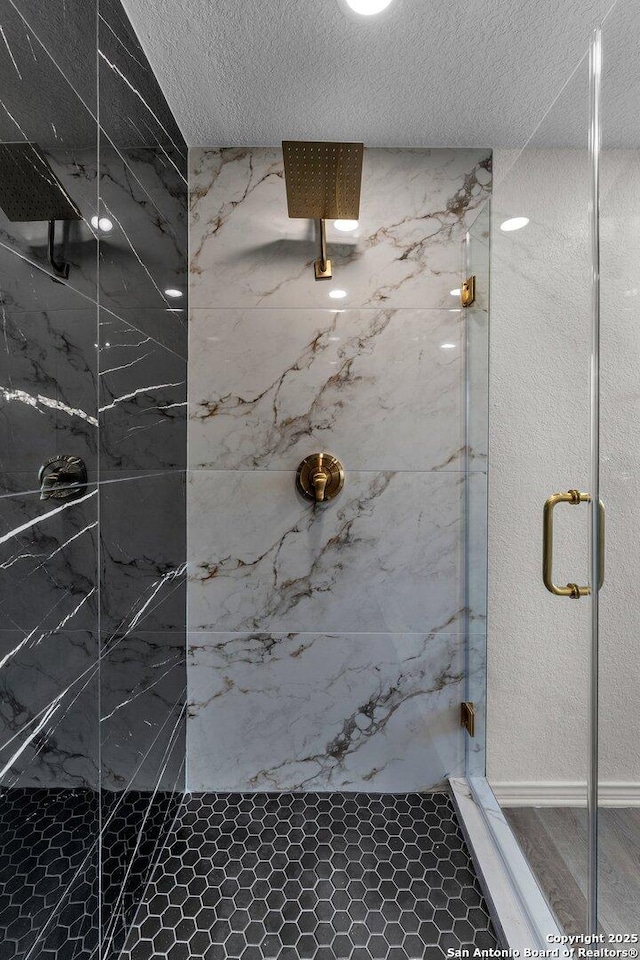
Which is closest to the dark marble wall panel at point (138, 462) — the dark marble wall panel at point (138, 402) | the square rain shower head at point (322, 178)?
the dark marble wall panel at point (138, 402)

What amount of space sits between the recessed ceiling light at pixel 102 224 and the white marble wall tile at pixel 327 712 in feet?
3.99

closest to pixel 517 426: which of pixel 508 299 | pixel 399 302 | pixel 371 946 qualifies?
pixel 508 299

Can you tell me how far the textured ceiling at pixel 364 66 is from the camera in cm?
117

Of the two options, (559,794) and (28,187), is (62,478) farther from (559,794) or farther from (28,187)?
(559,794)

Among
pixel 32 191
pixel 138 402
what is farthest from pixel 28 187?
pixel 138 402

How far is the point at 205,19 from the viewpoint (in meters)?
1.18

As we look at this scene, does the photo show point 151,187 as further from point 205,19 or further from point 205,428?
point 205,428

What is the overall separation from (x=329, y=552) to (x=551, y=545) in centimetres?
74

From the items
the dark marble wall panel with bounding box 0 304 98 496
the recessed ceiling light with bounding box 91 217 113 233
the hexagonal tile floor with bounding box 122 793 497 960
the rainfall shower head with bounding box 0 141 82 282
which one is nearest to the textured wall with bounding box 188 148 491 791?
the hexagonal tile floor with bounding box 122 793 497 960

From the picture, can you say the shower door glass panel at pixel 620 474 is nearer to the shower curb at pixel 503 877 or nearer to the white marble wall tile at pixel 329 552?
the shower curb at pixel 503 877

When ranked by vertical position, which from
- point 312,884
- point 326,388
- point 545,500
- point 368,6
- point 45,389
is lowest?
point 312,884

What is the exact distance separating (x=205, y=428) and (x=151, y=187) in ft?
2.25

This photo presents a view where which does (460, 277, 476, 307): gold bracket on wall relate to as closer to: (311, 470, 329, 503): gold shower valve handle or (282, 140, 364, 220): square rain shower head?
(282, 140, 364, 220): square rain shower head

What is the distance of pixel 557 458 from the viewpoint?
1.07m
